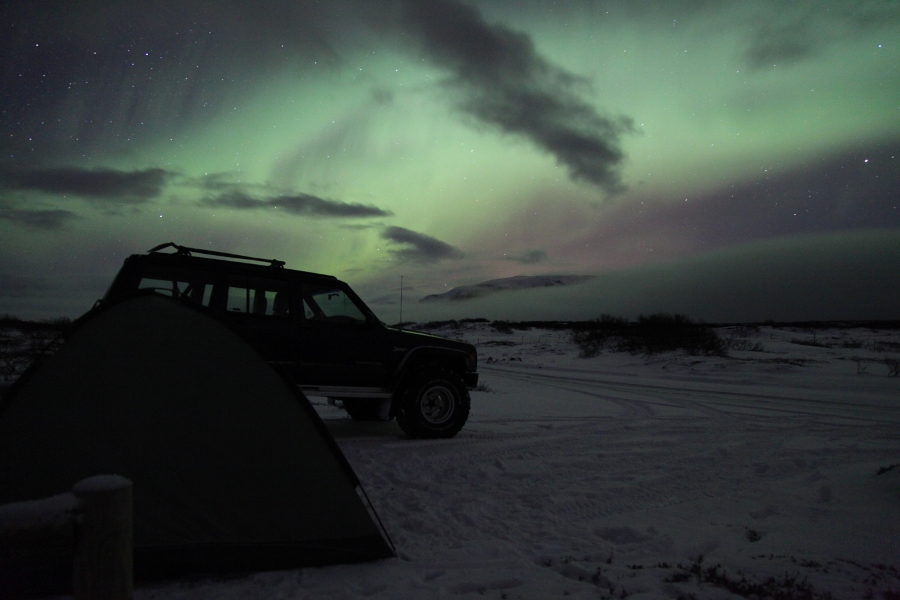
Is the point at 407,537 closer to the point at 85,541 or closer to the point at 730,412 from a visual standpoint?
the point at 85,541

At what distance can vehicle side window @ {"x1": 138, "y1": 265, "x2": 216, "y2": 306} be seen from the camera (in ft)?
19.9

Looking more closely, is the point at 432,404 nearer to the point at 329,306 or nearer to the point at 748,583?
the point at 329,306

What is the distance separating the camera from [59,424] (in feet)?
11.4

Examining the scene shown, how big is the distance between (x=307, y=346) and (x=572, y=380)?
526 inches

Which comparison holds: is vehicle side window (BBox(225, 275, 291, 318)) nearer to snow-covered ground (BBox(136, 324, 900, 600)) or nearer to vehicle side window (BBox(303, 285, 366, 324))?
vehicle side window (BBox(303, 285, 366, 324))

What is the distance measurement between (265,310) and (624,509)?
4.72m

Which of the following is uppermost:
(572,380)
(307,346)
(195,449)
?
(307,346)

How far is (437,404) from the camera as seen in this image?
7.82 m

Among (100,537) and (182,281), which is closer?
(100,537)

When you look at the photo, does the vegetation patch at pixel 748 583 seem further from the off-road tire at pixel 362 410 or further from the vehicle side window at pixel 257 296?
the off-road tire at pixel 362 410

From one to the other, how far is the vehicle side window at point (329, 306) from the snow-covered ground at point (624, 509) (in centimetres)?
171

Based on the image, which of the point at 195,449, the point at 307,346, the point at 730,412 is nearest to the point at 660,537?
the point at 195,449

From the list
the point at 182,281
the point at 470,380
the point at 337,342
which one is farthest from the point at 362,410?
the point at 182,281

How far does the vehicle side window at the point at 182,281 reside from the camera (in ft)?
19.9
